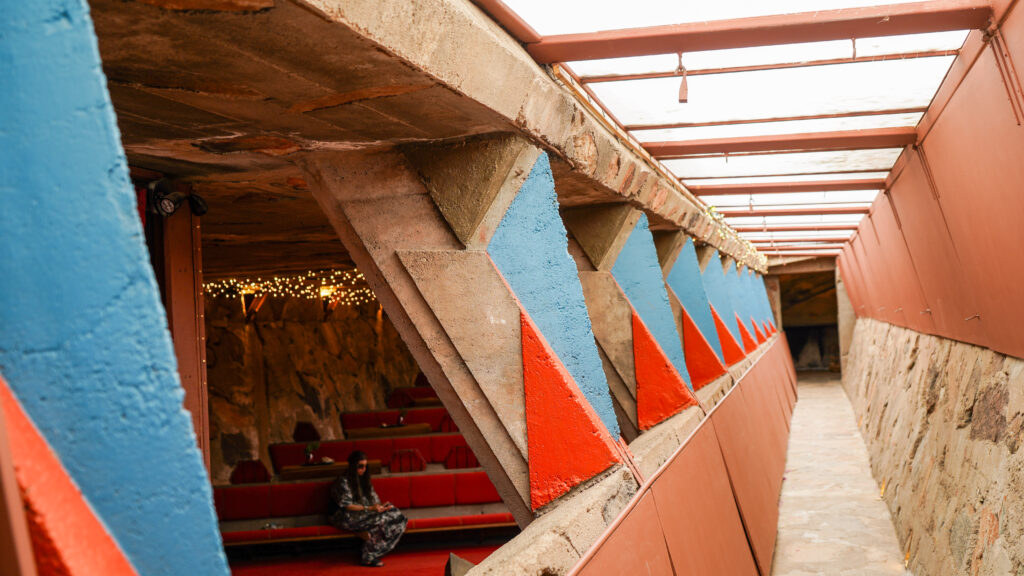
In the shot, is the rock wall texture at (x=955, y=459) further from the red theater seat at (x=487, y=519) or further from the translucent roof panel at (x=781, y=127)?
the red theater seat at (x=487, y=519)

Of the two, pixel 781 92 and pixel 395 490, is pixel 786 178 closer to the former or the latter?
pixel 781 92

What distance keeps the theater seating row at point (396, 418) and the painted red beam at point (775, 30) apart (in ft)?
32.9

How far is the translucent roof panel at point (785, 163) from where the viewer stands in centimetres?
613

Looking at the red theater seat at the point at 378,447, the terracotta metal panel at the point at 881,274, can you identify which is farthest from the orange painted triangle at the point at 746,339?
the red theater seat at the point at 378,447

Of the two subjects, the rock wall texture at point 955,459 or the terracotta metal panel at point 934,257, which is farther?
the terracotta metal panel at point 934,257

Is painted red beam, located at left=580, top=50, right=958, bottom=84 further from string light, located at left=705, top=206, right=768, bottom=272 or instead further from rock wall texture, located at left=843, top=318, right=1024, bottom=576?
string light, located at left=705, top=206, right=768, bottom=272

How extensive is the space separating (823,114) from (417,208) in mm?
2662

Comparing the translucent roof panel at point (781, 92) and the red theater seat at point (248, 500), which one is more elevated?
the translucent roof panel at point (781, 92)

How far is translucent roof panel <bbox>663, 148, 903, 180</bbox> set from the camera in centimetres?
613

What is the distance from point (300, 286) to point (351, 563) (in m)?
6.16

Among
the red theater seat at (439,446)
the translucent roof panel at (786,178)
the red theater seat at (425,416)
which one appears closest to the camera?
the translucent roof panel at (786,178)

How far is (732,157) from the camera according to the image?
20.5ft

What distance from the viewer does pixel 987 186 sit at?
13.6ft

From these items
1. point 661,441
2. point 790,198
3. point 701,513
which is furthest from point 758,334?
point 701,513
